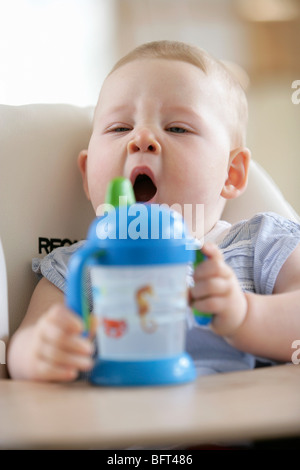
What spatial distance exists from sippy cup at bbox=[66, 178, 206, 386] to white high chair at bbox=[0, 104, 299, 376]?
14.1 inches

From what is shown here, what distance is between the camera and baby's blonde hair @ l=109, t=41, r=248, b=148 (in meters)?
1.08

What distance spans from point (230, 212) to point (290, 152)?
6.69 ft

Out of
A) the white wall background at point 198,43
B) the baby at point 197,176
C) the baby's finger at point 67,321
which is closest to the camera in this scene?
the baby's finger at point 67,321

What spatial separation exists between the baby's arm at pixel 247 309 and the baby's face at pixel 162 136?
21 centimetres

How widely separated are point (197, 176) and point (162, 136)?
0.27 ft

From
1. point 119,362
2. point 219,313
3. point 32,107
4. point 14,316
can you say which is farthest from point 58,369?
point 32,107

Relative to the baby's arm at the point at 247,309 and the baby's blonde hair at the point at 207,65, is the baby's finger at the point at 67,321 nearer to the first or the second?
the baby's arm at the point at 247,309

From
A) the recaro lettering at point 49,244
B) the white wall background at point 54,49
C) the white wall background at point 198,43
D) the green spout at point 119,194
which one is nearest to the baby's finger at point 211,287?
the green spout at point 119,194

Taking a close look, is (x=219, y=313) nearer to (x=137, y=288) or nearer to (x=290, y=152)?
(x=137, y=288)

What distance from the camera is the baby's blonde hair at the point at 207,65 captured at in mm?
1083

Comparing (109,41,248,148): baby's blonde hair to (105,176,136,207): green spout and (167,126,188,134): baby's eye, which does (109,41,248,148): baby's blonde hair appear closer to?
(167,126,188,134): baby's eye

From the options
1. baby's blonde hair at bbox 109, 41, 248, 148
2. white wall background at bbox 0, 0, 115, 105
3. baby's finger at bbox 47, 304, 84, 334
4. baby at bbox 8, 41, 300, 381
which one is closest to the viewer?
baby's finger at bbox 47, 304, 84, 334

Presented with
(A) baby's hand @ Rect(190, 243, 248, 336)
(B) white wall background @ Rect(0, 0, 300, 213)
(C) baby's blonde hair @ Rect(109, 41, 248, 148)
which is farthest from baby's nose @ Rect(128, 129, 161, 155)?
A: (B) white wall background @ Rect(0, 0, 300, 213)

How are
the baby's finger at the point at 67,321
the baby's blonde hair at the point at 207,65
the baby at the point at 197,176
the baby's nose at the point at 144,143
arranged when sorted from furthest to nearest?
the baby's blonde hair at the point at 207,65, the baby's nose at the point at 144,143, the baby at the point at 197,176, the baby's finger at the point at 67,321
